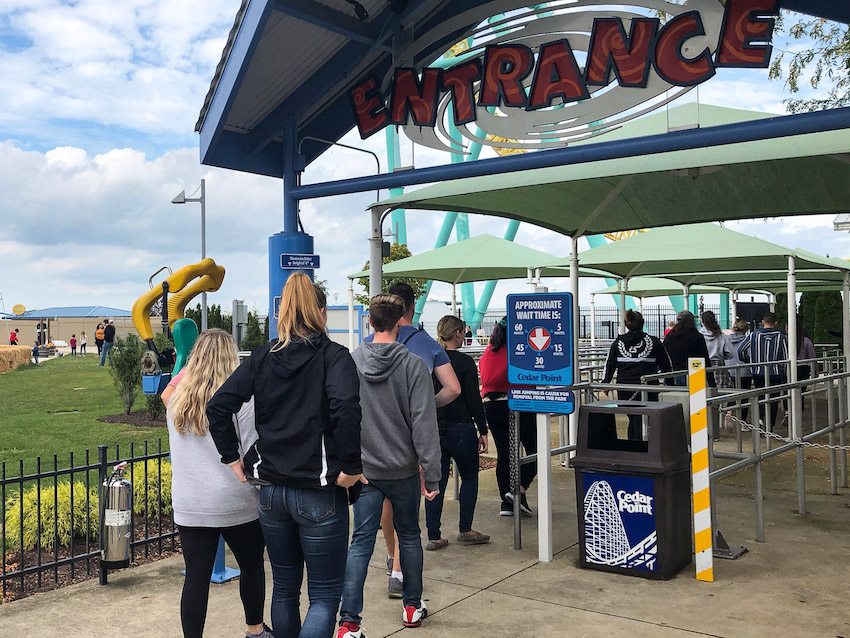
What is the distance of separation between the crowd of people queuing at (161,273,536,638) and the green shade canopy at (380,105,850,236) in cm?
375

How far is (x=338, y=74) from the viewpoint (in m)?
8.71

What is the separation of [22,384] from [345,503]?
23580mm

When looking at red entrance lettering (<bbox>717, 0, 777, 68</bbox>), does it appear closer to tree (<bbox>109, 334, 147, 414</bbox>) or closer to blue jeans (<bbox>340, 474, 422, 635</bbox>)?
blue jeans (<bbox>340, 474, 422, 635</bbox>)

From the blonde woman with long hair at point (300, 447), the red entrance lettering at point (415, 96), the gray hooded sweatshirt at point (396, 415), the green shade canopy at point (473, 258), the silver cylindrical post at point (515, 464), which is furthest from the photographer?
the green shade canopy at point (473, 258)

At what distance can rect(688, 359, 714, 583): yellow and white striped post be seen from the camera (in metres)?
5.30

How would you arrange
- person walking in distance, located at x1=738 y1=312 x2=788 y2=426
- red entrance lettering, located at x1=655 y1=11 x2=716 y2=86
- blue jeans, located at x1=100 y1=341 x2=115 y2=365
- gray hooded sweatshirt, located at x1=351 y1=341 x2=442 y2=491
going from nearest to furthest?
gray hooded sweatshirt, located at x1=351 y1=341 x2=442 y2=491 → red entrance lettering, located at x1=655 y1=11 x2=716 y2=86 → person walking in distance, located at x1=738 y1=312 x2=788 y2=426 → blue jeans, located at x1=100 y1=341 x2=115 y2=365

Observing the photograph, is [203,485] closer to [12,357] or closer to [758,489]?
[758,489]

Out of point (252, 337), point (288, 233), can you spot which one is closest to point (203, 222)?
point (252, 337)

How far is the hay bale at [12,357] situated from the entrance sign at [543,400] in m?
29.1

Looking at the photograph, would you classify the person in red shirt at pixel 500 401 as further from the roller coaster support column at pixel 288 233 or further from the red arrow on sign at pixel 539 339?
the roller coaster support column at pixel 288 233

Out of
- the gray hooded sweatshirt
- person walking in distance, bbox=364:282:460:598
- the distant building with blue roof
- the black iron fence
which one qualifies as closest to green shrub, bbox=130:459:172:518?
the black iron fence

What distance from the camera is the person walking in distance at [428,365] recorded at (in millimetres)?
4965

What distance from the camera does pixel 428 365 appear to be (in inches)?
195

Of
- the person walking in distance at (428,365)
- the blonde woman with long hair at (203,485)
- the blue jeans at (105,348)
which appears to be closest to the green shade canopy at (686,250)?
the person walking in distance at (428,365)
